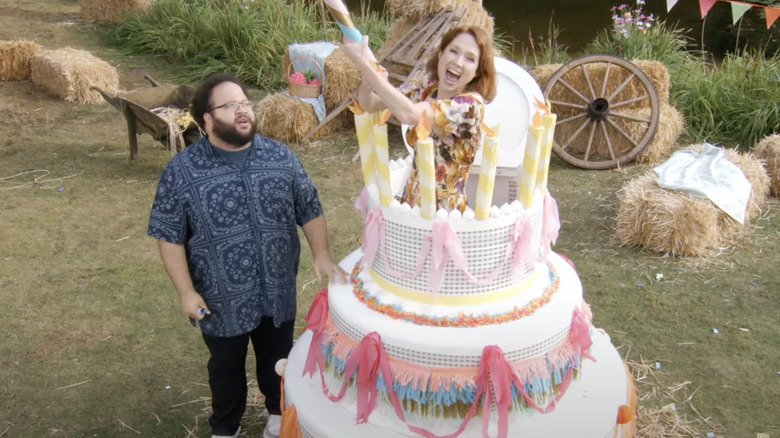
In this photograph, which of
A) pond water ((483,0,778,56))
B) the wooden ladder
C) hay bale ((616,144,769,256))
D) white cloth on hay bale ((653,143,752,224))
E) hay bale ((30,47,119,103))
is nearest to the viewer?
hay bale ((616,144,769,256))

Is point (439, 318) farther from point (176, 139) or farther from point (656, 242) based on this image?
point (176, 139)

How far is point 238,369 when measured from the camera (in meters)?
3.55

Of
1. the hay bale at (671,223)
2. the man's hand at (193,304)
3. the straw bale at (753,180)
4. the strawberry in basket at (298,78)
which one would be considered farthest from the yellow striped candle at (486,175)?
the strawberry in basket at (298,78)

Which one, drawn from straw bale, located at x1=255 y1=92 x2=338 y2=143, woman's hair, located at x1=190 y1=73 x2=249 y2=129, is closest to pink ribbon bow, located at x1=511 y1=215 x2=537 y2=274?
woman's hair, located at x1=190 y1=73 x2=249 y2=129

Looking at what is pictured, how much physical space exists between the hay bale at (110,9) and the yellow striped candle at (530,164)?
35.2ft

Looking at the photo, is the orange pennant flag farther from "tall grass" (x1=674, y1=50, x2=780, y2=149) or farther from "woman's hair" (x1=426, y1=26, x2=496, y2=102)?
"woman's hair" (x1=426, y1=26, x2=496, y2=102)

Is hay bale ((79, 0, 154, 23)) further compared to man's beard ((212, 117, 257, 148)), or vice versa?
hay bale ((79, 0, 154, 23))

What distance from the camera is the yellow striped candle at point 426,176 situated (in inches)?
106

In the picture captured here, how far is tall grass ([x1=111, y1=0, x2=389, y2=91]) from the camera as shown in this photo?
9.98 meters

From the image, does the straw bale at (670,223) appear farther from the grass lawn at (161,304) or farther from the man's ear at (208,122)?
the man's ear at (208,122)

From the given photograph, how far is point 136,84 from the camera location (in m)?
10.1

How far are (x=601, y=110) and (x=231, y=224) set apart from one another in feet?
17.2

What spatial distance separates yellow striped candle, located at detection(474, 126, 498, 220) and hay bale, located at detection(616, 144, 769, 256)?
3364 millimetres

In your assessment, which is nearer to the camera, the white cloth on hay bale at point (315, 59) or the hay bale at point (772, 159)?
the hay bale at point (772, 159)
